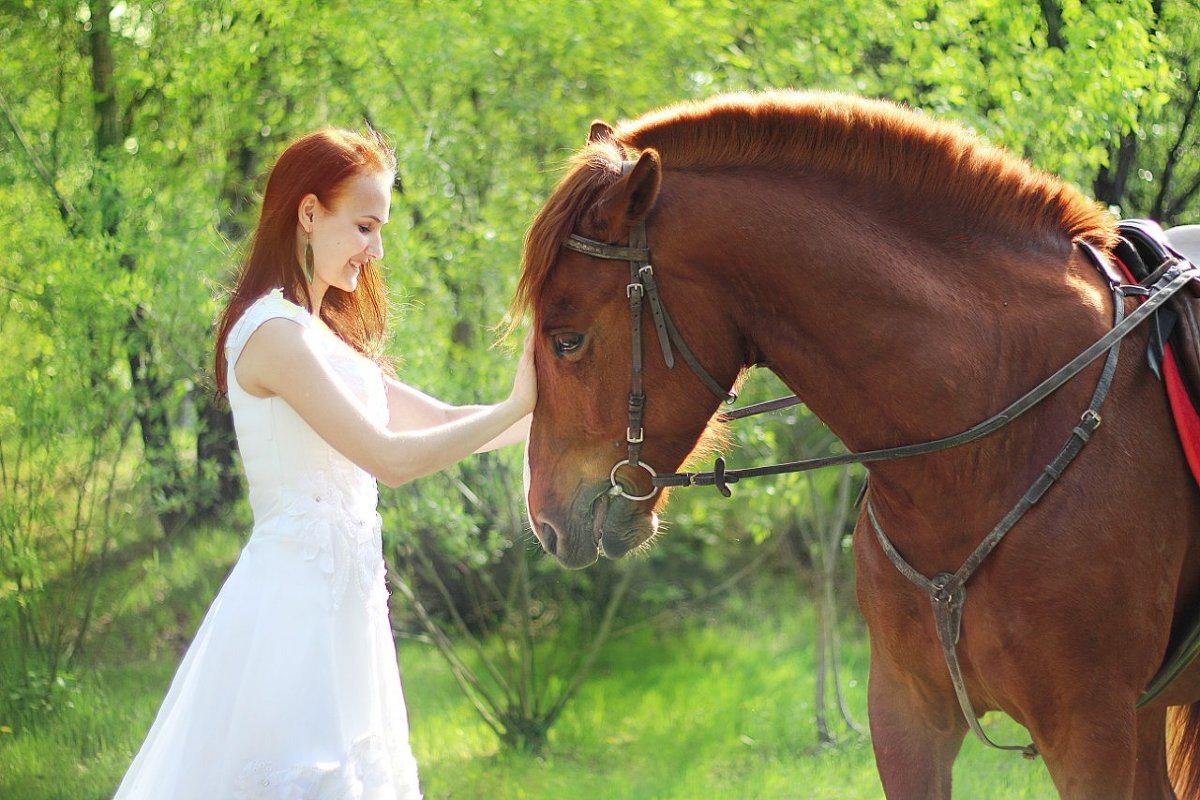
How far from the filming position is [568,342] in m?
2.31

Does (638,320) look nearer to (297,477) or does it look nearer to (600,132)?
(600,132)

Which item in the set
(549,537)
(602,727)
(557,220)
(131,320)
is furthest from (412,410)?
(602,727)

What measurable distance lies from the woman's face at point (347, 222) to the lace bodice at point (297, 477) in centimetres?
15

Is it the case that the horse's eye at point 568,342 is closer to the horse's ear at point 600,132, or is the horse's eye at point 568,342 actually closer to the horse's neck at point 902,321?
the horse's neck at point 902,321

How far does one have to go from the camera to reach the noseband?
227 centimetres

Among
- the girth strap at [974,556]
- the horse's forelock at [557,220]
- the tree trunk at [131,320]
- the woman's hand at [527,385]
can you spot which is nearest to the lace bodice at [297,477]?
the woman's hand at [527,385]

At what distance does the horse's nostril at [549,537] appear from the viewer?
2.36 m

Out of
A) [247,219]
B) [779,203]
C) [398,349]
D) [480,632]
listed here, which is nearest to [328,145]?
[779,203]

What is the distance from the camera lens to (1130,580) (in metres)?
2.26

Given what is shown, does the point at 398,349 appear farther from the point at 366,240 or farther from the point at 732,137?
the point at 732,137

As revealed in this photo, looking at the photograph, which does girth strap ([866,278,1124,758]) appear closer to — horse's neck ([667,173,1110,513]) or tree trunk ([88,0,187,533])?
horse's neck ([667,173,1110,513])

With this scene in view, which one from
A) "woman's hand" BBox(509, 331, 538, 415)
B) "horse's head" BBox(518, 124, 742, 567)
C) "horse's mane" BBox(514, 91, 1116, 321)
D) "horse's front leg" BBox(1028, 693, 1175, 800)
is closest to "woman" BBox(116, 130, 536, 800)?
"woman's hand" BBox(509, 331, 538, 415)

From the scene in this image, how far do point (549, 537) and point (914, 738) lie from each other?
0.99 metres

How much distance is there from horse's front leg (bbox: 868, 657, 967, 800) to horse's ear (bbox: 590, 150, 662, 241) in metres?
1.21
